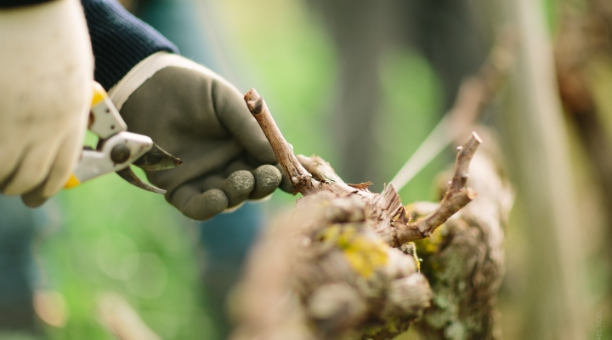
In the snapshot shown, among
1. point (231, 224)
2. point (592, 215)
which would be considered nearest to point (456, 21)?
point (592, 215)

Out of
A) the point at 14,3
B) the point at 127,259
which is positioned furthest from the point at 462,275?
the point at 127,259

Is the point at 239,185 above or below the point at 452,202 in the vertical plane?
below

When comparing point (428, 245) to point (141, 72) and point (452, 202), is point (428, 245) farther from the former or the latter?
point (141, 72)

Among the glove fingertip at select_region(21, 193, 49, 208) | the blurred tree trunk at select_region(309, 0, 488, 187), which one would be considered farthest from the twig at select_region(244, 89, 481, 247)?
the blurred tree trunk at select_region(309, 0, 488, 187)

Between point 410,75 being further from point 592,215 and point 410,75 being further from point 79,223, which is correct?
point 79,223

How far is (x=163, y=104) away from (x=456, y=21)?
2552 millimetres

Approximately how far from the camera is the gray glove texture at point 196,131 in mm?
561

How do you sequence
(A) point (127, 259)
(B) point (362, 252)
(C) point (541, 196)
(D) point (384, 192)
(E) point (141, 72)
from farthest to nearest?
(A) point (127, 259) → (C) point (541, 196) → (E) point (141, 72) → (D) point (384, 192) → (B) point (362, 252)

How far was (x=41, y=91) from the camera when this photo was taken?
0.45 m

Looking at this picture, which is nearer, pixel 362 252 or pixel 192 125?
pixel 362 252

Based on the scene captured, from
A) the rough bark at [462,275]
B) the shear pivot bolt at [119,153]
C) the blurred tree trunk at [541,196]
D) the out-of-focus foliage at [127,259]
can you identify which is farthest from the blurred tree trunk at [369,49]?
the shear pivot bolt at [119,153]

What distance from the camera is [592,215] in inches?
89.0

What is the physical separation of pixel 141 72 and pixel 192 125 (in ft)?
0.30

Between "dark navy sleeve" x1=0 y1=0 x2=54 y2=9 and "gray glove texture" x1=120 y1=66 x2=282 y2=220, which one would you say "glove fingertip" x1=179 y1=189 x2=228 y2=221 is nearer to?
"gray glove texture" x1=120 y1=66 x2=282 y2=220
